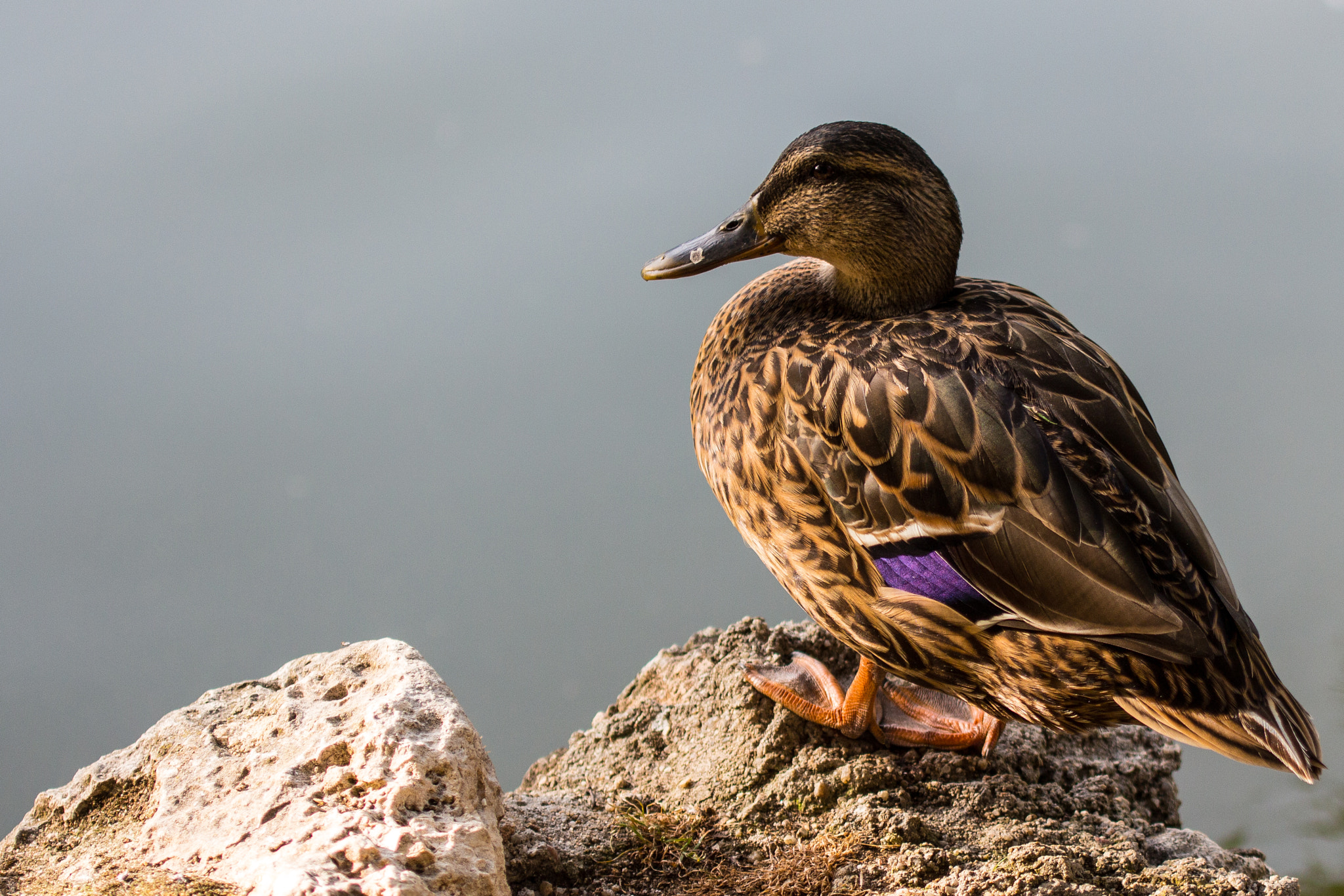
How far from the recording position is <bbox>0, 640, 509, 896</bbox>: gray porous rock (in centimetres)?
130

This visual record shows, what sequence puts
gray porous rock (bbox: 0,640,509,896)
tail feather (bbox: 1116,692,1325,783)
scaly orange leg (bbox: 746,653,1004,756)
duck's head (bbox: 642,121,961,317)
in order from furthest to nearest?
scaly orange leg (bbox: 746,653,1004,756), duck's head (bbox: 642,121,961,317), tail feather (bbox: 1116,692,1325,783), gray porous rock (bbox: 0,640,509,896)

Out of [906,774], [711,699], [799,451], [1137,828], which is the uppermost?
[799,451]

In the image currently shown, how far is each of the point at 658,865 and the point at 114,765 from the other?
90cm

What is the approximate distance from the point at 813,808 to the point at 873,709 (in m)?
0.26

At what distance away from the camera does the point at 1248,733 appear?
5.12 feet

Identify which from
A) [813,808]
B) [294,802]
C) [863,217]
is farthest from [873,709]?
[294,802]

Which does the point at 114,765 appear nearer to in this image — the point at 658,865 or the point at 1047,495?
the point at 658,865

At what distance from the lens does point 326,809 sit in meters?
1.38

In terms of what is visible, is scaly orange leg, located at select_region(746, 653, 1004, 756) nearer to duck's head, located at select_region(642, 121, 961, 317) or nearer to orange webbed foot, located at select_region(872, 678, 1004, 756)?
orange webbed foot, located at select_region(872, 678, 1004, 756)

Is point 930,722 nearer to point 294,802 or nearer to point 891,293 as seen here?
point 891,293

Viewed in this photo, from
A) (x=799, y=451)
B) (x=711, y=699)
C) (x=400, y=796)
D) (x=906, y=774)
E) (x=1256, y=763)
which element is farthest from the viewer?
(x=711, y=699)

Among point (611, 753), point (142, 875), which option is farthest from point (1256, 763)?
point (142, 875)

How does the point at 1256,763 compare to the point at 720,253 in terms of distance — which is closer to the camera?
the point at 1256,763

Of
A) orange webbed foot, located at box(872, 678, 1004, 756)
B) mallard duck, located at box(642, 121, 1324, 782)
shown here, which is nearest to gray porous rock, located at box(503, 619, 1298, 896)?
orange webbed foot, located at box(872, 678, 1004, 756)
